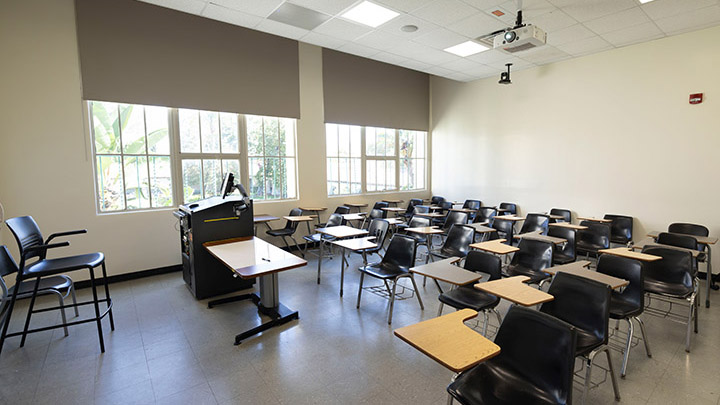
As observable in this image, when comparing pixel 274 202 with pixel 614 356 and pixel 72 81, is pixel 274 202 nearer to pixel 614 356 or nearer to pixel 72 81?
pixel 72 81

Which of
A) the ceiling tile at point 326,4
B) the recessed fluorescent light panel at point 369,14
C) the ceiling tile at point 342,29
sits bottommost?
the ceiling tile at point 326,4

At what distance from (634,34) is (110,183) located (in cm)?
799

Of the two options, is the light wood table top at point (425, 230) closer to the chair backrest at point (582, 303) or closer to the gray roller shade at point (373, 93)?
the chair backrest at point (582, 303)

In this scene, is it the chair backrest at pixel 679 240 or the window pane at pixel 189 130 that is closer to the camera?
the chair backrest at pixel 679 240

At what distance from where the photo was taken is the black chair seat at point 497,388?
179 centimetres

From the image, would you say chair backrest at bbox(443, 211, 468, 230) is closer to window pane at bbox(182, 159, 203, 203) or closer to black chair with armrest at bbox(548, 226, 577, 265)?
black chair with armrest at bbox(548, 226, 577, 265)

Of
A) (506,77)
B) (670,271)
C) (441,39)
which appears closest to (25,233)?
(441,39)

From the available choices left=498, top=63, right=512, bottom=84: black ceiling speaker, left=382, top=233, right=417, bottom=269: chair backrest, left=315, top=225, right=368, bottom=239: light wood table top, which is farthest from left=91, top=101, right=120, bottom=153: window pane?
left=498, top=63, right=512, bottom=84: black ceiling speaker

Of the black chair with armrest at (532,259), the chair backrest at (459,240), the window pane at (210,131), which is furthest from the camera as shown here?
the window pane at (210,131)

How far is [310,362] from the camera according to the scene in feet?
9.60

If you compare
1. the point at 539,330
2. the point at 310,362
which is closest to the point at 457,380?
the point at 539,330

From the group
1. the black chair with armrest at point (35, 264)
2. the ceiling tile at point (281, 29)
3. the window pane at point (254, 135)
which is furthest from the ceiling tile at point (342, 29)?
the black chair with armrest at point (35, 264)

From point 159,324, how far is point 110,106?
10.9 feet

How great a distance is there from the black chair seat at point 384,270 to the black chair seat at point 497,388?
5.92ft
